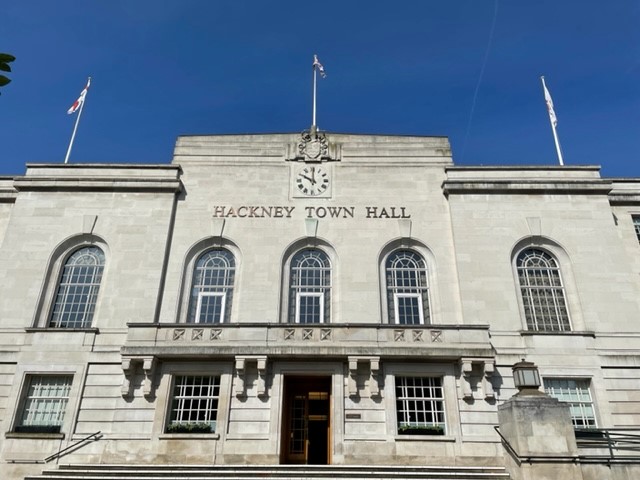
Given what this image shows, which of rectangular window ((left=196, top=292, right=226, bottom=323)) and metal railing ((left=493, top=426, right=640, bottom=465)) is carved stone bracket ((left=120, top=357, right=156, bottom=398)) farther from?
metal railing ((left=493, top=426, right=640, bottom=465))

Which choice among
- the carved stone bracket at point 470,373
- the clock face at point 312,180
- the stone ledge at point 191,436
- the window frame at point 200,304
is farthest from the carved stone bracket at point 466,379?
the clock face at point 312,180

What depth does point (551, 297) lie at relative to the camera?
21.2 metres

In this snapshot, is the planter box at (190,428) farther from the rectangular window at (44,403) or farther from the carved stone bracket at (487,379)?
the carved stone bracket at (487,379)

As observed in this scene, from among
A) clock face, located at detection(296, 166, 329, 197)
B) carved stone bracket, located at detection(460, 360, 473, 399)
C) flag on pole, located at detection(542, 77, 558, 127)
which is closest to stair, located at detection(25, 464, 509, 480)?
carved stone bracket, located at detection(460, 360, 473, 399)

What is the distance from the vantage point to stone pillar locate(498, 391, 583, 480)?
1338cm

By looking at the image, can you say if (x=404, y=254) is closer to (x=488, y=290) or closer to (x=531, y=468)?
(x=488, y=290)

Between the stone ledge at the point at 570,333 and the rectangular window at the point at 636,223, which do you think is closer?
the stone ledge at the point at 570,333

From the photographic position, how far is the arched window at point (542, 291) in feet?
67.7

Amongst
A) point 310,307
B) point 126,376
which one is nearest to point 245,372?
point 310,307

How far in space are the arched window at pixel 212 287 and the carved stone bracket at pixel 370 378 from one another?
6116 mm

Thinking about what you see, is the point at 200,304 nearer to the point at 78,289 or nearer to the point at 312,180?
the point at 78,289

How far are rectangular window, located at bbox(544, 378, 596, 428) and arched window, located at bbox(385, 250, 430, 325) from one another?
5459 millimetres

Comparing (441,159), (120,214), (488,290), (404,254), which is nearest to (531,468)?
(488,290)

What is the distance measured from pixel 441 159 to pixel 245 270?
11162 mm
